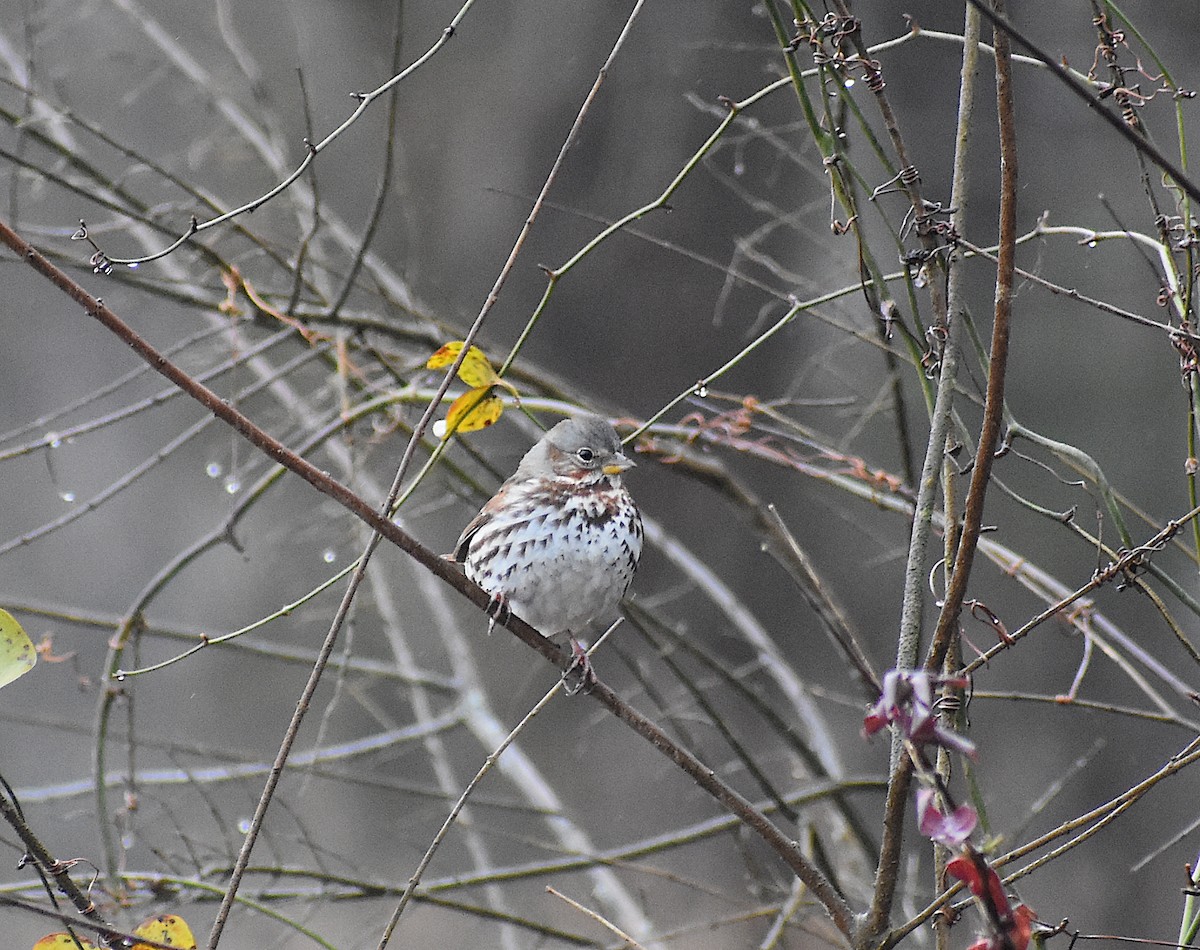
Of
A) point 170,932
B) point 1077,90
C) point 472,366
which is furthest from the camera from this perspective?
point 472,366

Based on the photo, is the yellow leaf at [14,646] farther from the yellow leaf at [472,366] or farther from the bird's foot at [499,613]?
the bird's foot at [499,613]

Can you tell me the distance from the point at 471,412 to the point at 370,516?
45 centimetres

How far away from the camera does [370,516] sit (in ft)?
6.21

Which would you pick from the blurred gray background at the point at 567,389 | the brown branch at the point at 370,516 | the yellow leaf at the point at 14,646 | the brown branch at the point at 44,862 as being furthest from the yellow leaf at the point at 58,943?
the blurred gray background at the point at 567,389

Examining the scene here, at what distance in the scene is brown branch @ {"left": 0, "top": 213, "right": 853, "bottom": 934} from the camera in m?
1.64

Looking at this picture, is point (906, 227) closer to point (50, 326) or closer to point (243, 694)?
point (243, 694)

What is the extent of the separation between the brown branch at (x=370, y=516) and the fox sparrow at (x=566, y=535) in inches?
31.8

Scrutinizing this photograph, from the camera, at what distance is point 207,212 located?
4281mm

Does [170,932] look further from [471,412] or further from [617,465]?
[617,465]

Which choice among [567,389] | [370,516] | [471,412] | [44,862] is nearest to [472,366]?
[471,412]

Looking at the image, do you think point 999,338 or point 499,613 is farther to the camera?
point 499,613

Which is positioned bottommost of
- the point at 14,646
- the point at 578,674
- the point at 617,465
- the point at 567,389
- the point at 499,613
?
the point at 14,646

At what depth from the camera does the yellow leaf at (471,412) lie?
7.38 ft

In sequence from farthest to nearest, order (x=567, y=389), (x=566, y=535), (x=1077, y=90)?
(x=567, y=389) < (x=566, y=535) < (x=1077, y=90)
